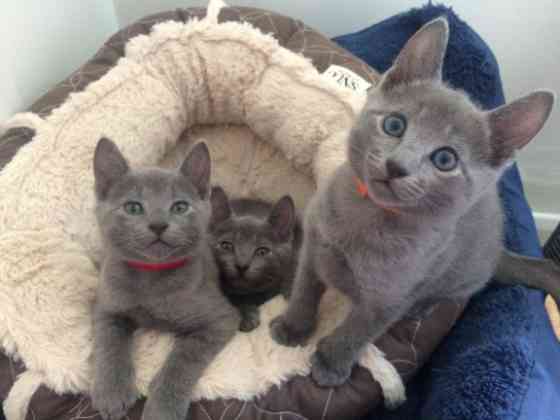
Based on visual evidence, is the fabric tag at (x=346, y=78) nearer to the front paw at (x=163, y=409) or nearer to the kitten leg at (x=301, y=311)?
the kitten leg at (x=301, y=311)

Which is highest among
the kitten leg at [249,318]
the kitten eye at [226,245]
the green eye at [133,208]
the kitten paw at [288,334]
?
the green eye at [133,208]

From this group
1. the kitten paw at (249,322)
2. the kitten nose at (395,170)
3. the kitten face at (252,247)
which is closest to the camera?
the kitten nose at (395,170)

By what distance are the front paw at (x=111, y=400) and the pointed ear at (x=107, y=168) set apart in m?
0.43

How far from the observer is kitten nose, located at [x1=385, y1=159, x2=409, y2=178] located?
88 cm

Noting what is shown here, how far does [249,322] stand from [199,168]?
0.43 meters

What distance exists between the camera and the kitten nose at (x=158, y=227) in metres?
1.14

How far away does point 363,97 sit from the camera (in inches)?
63.2

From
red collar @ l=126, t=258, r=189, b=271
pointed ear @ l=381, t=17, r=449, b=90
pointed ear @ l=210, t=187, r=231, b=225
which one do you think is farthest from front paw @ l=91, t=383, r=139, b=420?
pointed ear @ l=381, t=17, r=449, b=90

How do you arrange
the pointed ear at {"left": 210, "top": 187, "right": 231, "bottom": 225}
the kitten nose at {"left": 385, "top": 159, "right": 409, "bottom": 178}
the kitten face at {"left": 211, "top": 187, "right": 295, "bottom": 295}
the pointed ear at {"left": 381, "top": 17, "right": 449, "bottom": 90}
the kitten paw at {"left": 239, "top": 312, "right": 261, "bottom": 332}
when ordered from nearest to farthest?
the kitten nose at {"left": 385, "top": 159, "right": 409, "bottom": 178}, the pointed ear at {"left": 381, "top": 17, "right": 449, "bottom": 90}, the kitten paw at {"left": 239, "top": 312, "right": 261, "bottom": 332}, the kitten face at {"left": 211, "top": 187, "right": 295, "bottom": 295}, the pointed ear at {"left": 210, "top": 187, "right": 231, "bottom": 225}

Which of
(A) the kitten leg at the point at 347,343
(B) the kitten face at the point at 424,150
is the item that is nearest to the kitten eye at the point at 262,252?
(A) the kitten leg at the point at 347,343

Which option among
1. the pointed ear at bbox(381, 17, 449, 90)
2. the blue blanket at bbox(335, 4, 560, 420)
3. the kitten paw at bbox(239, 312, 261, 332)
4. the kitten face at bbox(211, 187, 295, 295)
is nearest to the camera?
the pointed ear at bbox(381, 17, 449, 90)

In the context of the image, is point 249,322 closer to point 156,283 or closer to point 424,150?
point 156,283

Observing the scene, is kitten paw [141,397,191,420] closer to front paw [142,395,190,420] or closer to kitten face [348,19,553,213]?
front paw [142,395,190,420]

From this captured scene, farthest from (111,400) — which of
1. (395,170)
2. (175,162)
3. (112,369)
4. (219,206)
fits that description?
(175,162)
